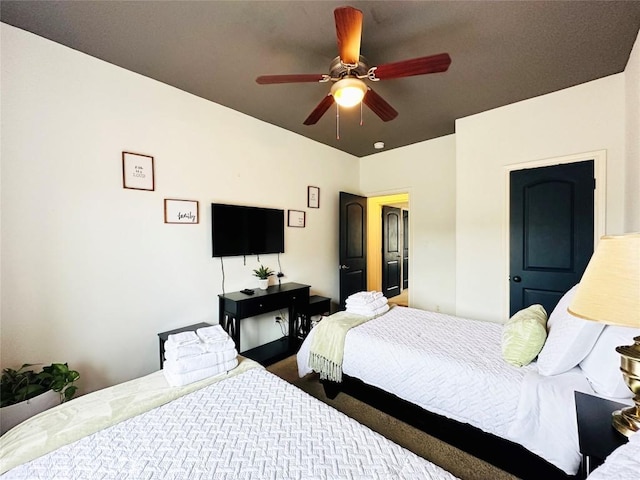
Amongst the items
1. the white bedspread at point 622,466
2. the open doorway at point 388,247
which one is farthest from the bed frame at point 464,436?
the open doorway at point 388,247

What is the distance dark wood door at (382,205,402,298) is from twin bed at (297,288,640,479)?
3.53m

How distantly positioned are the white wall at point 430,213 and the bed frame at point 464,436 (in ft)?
7.31

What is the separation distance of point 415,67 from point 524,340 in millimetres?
1682

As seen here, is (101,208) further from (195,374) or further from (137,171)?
(195,374)

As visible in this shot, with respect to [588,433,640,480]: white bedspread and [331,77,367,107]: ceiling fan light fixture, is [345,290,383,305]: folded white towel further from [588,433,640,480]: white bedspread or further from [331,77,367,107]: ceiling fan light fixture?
[588,433,640,480]: white bedspread

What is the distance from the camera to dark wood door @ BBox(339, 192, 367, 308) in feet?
13.7

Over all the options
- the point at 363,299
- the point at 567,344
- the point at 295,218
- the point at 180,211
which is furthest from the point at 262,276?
the point at 567,344

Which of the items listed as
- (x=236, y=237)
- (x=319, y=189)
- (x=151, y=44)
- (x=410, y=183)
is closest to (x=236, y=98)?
(x=151, y=44)

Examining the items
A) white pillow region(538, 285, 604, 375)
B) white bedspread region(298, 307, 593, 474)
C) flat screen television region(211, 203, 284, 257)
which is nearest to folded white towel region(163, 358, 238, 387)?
white bedspread region(298, 307, 593, 474)

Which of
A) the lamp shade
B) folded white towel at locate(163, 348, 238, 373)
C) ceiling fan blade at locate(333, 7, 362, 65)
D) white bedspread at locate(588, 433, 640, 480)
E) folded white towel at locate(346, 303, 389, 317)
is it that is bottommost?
folded white towel at locate(346, 303, 389, 317)

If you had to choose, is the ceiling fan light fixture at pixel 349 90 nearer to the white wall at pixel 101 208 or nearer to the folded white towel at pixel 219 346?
the white wall at pixel 101 208

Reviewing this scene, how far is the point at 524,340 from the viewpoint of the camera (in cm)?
159

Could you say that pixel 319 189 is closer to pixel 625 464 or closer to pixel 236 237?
pixel 236 237

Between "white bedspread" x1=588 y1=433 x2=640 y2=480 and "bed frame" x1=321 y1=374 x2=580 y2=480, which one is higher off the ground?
"white bedspread" x1=588 y1=433 x2=640 y2=480
